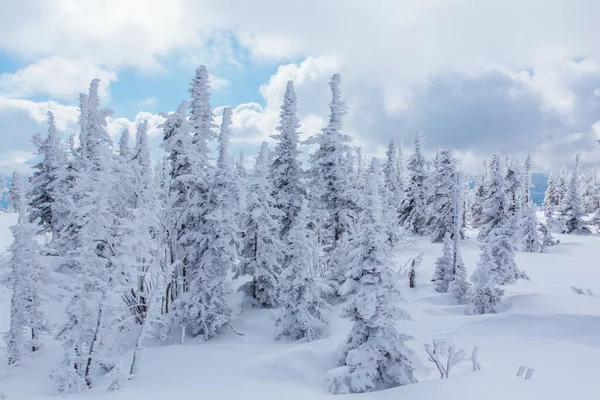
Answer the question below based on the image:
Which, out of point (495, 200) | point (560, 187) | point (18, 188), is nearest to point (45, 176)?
point (18, 188)

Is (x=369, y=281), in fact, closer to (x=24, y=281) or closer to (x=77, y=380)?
(x=77, y=380)

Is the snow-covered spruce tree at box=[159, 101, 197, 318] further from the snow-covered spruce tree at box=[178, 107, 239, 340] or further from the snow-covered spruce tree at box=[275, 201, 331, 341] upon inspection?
the snow-covered spruce tree at box=[275, 201, 331, 341]

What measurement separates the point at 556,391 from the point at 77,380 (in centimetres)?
1486

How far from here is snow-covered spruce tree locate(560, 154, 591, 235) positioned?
55.5 m

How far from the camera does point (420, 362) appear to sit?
51.2 ft

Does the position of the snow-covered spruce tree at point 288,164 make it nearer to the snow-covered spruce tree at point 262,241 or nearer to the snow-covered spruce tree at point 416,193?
the snow-covered spruce tree at point 262,241

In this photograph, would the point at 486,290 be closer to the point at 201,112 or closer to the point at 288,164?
the point at 288,164

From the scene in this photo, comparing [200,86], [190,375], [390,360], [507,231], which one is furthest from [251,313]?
[507,231]

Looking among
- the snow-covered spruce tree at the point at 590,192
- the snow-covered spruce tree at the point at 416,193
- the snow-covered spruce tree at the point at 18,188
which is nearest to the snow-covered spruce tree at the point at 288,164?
the snow-covered spruce tree at the point at 18,188

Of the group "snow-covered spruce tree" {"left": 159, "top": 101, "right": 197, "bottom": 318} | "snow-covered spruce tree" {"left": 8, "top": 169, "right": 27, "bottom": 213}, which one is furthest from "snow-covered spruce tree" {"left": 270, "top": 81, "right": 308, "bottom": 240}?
"snow-covered spruce tree" {"left": 8, "top": 169, "right": 27, "bottom": 213}

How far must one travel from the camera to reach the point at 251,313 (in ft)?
84.8

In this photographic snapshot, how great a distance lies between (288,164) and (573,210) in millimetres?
53241

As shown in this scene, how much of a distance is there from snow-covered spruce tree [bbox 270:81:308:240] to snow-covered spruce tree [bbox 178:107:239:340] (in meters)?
4.75

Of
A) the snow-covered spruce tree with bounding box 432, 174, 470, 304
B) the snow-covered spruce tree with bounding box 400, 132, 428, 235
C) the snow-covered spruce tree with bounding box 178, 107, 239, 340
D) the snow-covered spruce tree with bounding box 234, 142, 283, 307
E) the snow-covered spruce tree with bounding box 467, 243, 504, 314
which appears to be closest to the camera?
the snow-covered spruce tree with bounding box 178, 107, 239, 340
